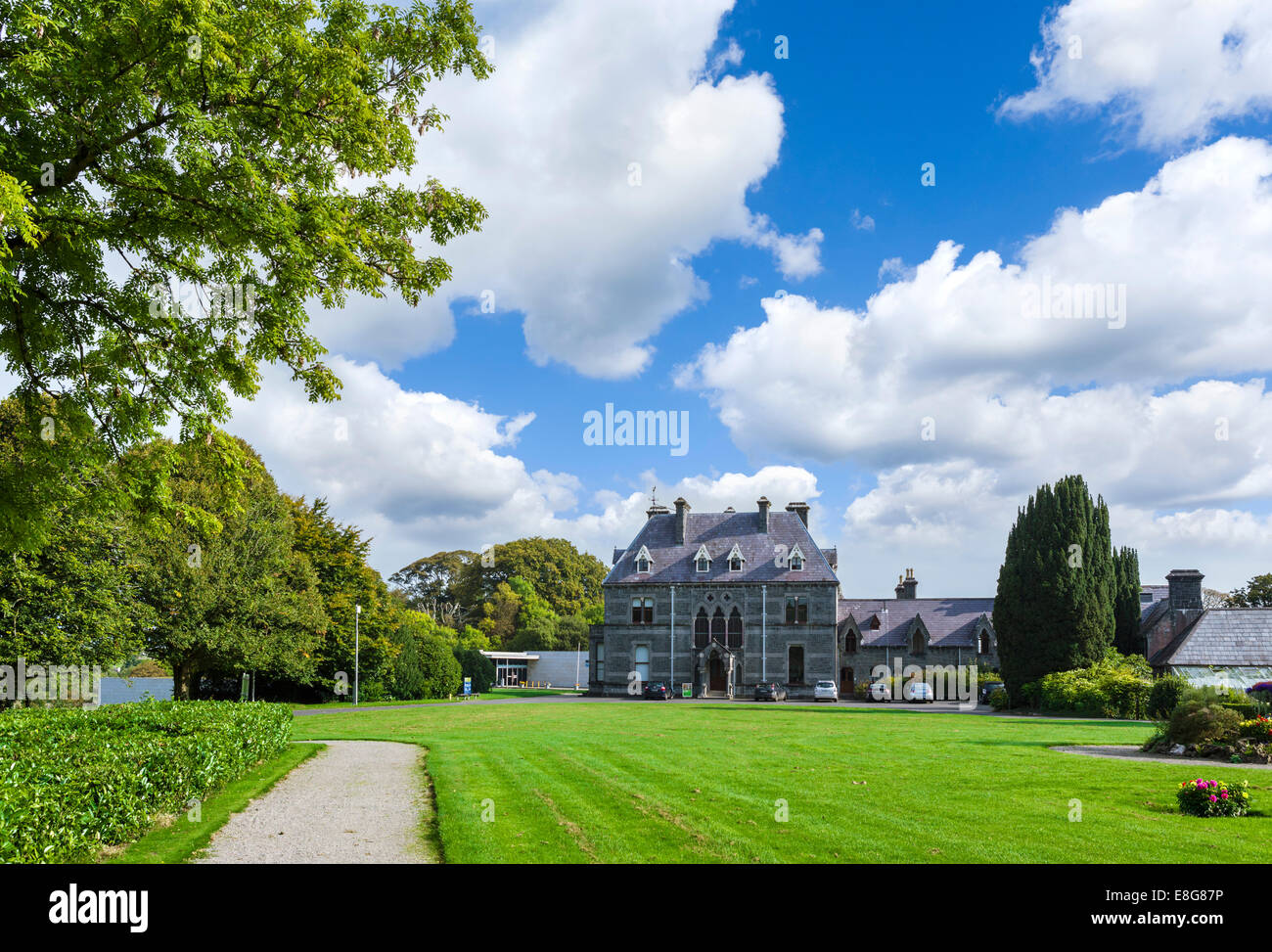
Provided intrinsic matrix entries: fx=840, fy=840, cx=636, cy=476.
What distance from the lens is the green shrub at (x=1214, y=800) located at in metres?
11.0

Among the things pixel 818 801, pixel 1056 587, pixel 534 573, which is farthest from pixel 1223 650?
pixel 534 573

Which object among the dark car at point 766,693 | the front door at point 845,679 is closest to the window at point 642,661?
the dark car at point 766,693

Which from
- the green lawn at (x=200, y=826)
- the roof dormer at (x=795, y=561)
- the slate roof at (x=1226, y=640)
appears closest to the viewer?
the green lawn at (x=200, y=826)

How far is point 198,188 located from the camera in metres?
9.49

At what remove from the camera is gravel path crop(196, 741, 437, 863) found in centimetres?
912

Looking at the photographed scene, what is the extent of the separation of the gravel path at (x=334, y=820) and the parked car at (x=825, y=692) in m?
41.1

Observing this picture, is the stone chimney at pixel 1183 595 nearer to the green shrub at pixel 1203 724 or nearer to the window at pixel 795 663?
the window at pixel 795 663

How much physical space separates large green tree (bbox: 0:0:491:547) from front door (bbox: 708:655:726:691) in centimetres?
4951

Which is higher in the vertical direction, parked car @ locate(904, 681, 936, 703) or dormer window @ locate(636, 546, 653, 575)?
dormer window @ locate(636, 546, 653, 575)

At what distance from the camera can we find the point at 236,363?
11391mm

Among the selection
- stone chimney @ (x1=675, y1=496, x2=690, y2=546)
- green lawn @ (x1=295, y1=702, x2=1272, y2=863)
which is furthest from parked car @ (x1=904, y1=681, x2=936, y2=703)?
green lawn @ (x1=295, y1=702, x2=1272, y2=863)

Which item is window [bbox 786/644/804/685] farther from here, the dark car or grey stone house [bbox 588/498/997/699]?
the dark car

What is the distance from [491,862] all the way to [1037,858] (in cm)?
553
